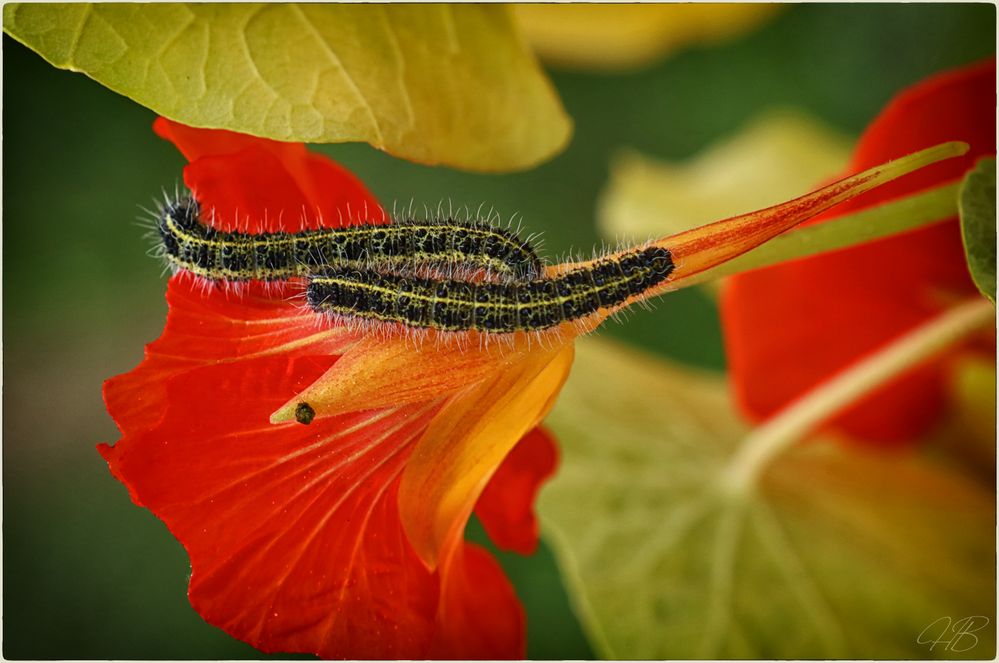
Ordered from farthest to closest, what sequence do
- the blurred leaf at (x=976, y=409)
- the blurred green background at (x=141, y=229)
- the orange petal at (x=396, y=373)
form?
1. the blurred green background at (x=141, y=229)
2. the blurred leaf at (x=976, y=409)
3. the orange petal at (x=396, y=373)

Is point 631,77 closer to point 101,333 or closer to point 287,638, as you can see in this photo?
point 101,333

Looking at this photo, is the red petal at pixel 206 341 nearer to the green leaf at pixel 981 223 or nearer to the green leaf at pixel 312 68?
the green leaf at pixel 312 68

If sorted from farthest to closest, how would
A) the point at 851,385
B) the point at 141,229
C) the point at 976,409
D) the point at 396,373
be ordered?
the point at 141,229 < the point at 976,409 < the point at 851,385 < the point at 396,373

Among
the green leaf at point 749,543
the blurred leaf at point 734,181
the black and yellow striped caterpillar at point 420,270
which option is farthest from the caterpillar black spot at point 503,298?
the blurred leaf at point 734,181

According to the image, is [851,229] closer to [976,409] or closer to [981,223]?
[981,223]

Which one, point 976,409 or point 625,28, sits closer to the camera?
point 976,409


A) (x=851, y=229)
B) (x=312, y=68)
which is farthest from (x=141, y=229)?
(x=851, y=229)

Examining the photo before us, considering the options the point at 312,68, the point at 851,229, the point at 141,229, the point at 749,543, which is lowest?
the point at 749,543
